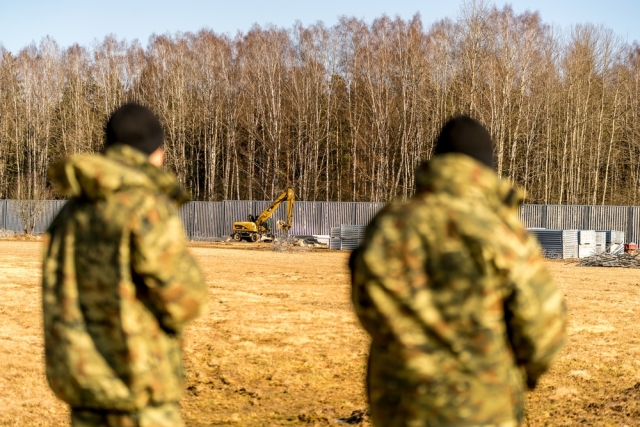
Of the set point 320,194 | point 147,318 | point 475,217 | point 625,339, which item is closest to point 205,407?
point 147,318

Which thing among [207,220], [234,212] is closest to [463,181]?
[234,212]

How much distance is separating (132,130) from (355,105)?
4604 cm

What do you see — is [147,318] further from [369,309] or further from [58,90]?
[58,90]

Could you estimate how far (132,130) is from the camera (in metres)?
3.22

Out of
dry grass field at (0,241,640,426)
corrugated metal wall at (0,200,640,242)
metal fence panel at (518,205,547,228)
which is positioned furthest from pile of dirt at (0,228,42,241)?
dry grass field at (0,241,640,426)

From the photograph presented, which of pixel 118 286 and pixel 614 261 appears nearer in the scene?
pixel 118 286

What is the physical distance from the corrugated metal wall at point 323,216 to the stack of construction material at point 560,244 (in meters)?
6.30

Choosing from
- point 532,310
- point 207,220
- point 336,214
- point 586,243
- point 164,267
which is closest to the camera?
point 532,310

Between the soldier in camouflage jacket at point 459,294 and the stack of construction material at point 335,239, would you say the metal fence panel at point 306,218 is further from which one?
the soldier in camouflage jacket at point 459,294

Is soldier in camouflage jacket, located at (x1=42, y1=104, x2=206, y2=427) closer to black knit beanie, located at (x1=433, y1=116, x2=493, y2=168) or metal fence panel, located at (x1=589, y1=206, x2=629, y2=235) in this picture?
black knit beanie, located at (x1=433, y1=116, x2=493, y2=168)

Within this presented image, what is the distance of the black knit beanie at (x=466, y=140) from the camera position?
284 centimetres

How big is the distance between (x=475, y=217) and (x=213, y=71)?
50234 mm

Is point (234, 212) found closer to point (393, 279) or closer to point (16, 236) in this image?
Result: point (16, 236)

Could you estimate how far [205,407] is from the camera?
756 centimetres
